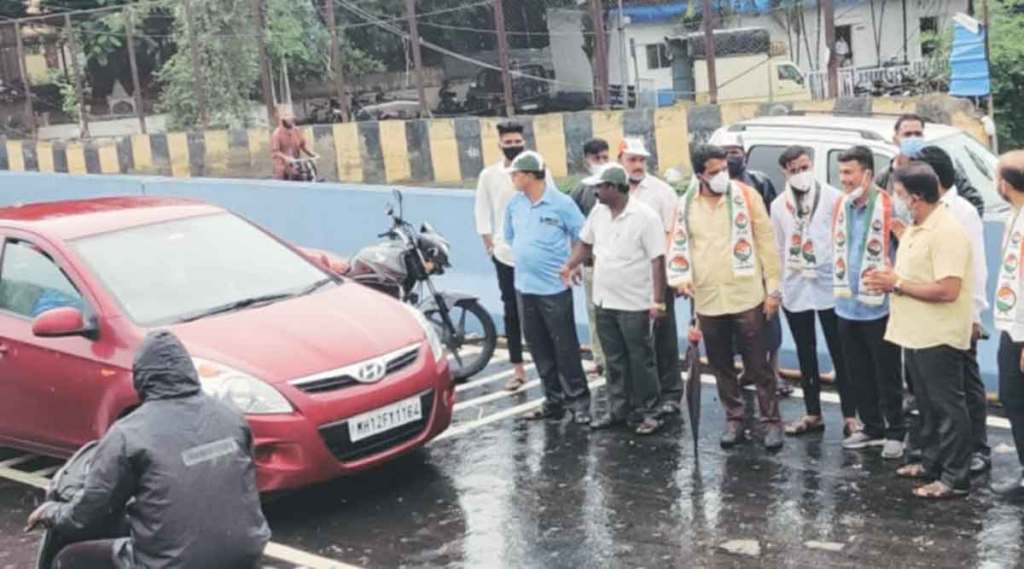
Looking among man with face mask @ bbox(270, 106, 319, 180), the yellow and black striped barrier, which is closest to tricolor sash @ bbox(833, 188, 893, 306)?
the yellow and black striped barrier

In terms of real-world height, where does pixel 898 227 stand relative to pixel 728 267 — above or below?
above

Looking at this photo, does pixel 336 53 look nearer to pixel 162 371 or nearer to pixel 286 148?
pixel 286 148

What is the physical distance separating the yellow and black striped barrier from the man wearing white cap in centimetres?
542

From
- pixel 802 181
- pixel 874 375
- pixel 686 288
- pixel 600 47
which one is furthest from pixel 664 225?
pixel 600 47

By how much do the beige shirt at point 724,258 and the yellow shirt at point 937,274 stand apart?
3.36ft

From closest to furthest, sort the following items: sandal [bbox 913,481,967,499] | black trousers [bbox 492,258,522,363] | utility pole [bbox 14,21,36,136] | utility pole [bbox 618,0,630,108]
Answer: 1. sandal [bbox 913,481,967,499]
2. black trousers [bbox 492,258,522,363]
3. utility pole [bbox 618,0,630,108]
4. utility pole [bbox 14,21,36,136]

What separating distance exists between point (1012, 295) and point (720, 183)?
1796mm

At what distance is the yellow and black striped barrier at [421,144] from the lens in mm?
16797

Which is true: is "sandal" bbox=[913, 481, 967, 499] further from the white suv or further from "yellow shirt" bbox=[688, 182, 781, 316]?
the white suv

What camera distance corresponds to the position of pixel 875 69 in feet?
76.2

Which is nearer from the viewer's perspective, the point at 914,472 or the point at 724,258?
the point at 914,472

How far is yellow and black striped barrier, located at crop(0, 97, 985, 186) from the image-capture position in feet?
55.1

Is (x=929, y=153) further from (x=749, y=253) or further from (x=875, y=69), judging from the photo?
(x=875, y=69)

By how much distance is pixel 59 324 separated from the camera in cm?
683
